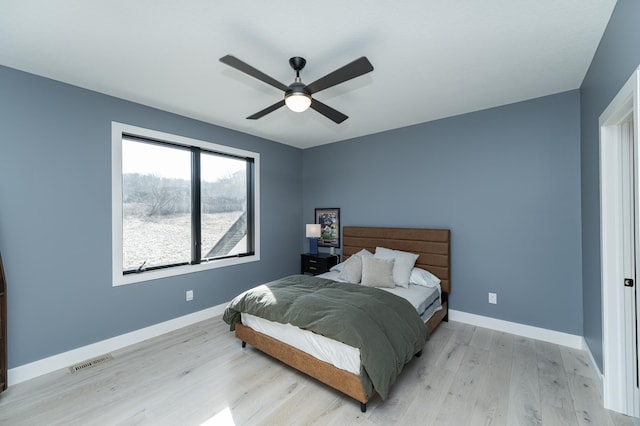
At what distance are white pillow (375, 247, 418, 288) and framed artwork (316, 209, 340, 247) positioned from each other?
1134 mm

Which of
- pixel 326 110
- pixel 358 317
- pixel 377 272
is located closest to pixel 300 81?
pixel 326 110

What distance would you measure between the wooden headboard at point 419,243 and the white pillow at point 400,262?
0.15m

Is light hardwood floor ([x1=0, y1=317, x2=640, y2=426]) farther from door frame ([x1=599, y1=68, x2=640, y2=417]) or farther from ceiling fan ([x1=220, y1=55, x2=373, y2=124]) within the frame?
ceiling fan ([x1=220, y1=55, x2=373, y2=124])

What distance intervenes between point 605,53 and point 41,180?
4854 mm

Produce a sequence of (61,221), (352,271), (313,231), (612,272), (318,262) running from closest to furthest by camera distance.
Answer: (612,272) < (61,221) < (352,271) < (318,262) < (313,231)

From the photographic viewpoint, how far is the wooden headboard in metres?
3.53

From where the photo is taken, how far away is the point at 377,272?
3.30 metres

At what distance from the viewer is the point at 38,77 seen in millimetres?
2490

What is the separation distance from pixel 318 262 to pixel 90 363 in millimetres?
3022

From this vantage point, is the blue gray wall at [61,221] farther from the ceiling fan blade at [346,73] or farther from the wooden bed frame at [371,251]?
the ceiling fan blade at [346,73]

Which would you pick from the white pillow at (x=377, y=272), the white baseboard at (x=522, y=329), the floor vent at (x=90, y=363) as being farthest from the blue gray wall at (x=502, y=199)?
the floor vent at (x=90, y=363)

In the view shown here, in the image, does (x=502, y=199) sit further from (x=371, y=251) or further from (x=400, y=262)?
(x=371, y=251)

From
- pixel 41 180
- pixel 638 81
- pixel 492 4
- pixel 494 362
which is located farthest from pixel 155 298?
pixel 638 81

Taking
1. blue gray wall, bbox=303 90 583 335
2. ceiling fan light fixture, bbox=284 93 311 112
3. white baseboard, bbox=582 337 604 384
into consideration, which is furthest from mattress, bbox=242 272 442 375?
ceiling fan light fixture, bbox=284 93 311 112
